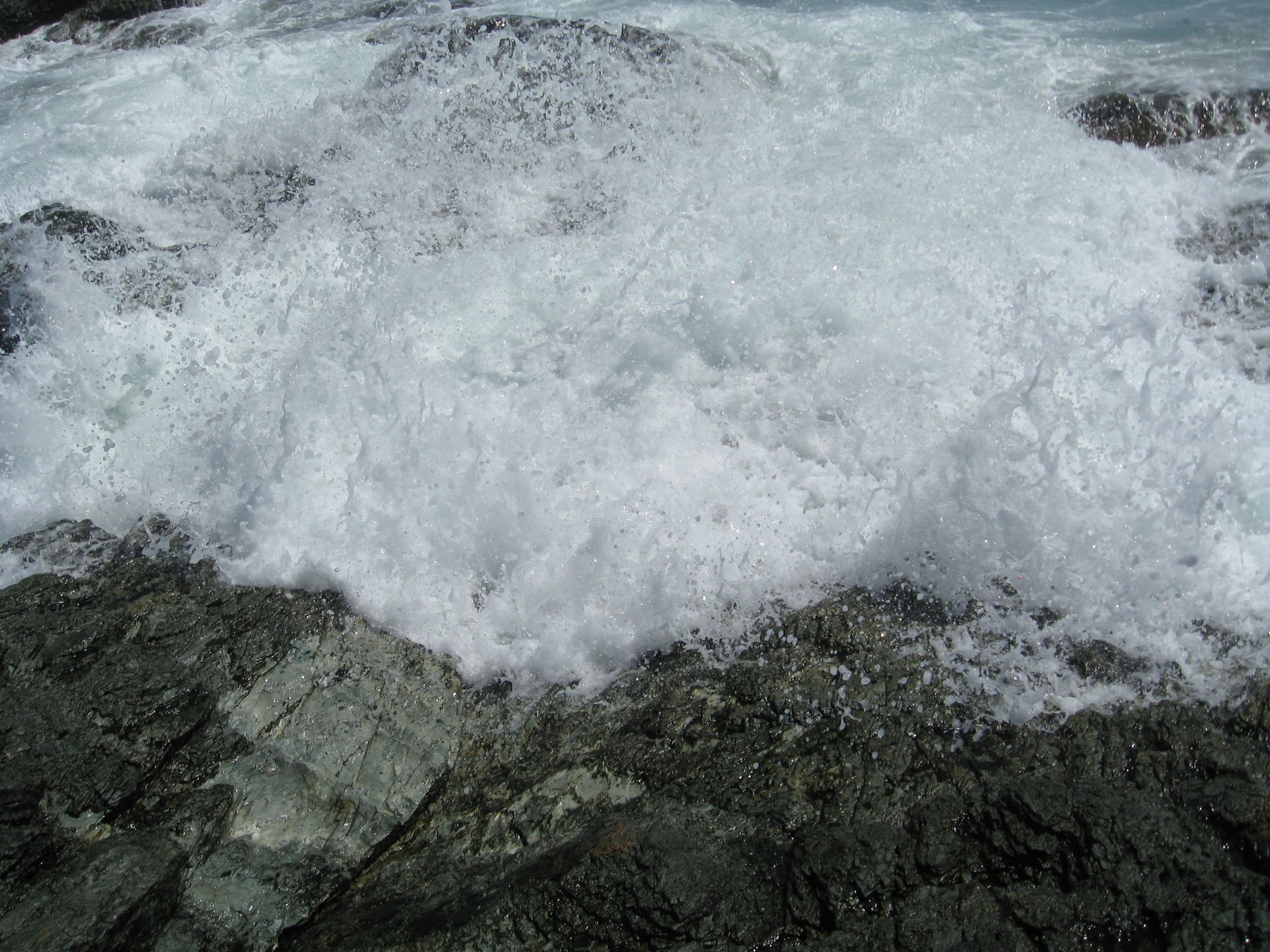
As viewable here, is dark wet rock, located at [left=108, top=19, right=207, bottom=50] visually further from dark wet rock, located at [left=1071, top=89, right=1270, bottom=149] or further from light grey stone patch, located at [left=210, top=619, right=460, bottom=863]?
dark wet rock, located at [left=1071, top=89, right=1270, bottom=149]

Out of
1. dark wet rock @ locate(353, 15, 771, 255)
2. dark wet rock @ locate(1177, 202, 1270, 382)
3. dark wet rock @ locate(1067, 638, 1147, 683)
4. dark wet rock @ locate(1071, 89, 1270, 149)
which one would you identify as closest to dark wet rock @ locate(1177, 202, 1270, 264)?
dark wet rock @ locate(1177, 202, 1270, 382)

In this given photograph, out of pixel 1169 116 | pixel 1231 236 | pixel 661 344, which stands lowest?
pixel 1231 236

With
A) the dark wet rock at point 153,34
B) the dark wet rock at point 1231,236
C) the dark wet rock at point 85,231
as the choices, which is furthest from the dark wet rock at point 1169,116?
the dark wet rock at point 153,34

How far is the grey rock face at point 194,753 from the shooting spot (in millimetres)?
3064

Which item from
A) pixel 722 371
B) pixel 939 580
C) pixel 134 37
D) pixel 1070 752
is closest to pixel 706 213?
pixel 722 371

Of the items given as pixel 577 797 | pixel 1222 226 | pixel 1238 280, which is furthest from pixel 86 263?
pixel 1222 226

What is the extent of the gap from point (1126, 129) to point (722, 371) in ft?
14.1

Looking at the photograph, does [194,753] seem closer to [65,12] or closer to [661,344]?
[661,344]

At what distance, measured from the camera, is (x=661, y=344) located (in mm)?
5305

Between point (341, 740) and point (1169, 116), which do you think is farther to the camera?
point (1169, 116)

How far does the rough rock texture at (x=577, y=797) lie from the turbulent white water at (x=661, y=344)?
320 mm

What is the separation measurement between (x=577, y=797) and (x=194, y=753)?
1.65m

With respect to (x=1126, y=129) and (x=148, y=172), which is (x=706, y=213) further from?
(x=148, y=172)

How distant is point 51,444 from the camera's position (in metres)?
5.13
